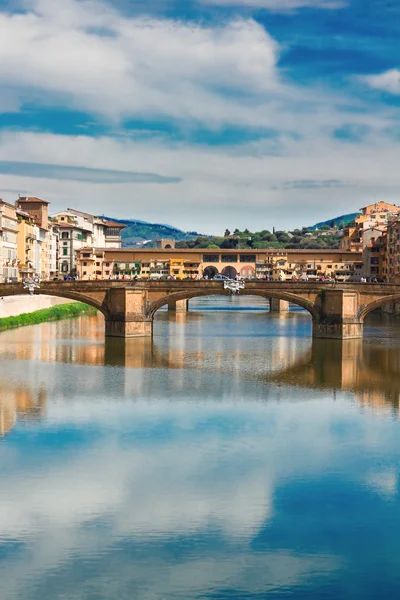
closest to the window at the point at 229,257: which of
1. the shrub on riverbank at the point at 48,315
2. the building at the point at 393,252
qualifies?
the building at the point at 393,252

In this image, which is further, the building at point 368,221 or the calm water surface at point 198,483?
the building at point 368,221

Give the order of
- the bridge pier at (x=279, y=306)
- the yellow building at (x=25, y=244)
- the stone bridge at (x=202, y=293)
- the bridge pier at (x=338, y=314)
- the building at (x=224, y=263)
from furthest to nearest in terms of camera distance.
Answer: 1. the building at (x=224, y=263)
2. the bridge pier at (x=279, y=306)
3. the yellow building at (x=25, y=244)
4. the stone bridge at (x=202, y=293)
5. the bridge pier at (x=338, y=314)

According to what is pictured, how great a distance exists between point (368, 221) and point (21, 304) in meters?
67.6

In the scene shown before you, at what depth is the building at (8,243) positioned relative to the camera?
77.3 metres

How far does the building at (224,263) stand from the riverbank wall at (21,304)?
119ft

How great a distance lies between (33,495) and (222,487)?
467 centimetres

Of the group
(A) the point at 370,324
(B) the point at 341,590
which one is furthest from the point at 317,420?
(A) the point at 370,324

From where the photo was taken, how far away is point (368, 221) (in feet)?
394

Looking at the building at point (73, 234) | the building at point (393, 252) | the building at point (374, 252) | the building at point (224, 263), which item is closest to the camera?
the building at point (393, 252)

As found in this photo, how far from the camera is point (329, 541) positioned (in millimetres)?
17484

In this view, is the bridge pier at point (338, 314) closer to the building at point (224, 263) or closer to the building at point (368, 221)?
the building at point (224, 263)

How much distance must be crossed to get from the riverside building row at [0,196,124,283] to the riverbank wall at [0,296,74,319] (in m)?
5.33

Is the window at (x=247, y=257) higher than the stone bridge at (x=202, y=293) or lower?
higher

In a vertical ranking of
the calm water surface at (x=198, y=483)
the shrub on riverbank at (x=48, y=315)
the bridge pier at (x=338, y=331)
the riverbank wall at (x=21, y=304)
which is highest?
the riverbank wall at (x=21, y=304)
